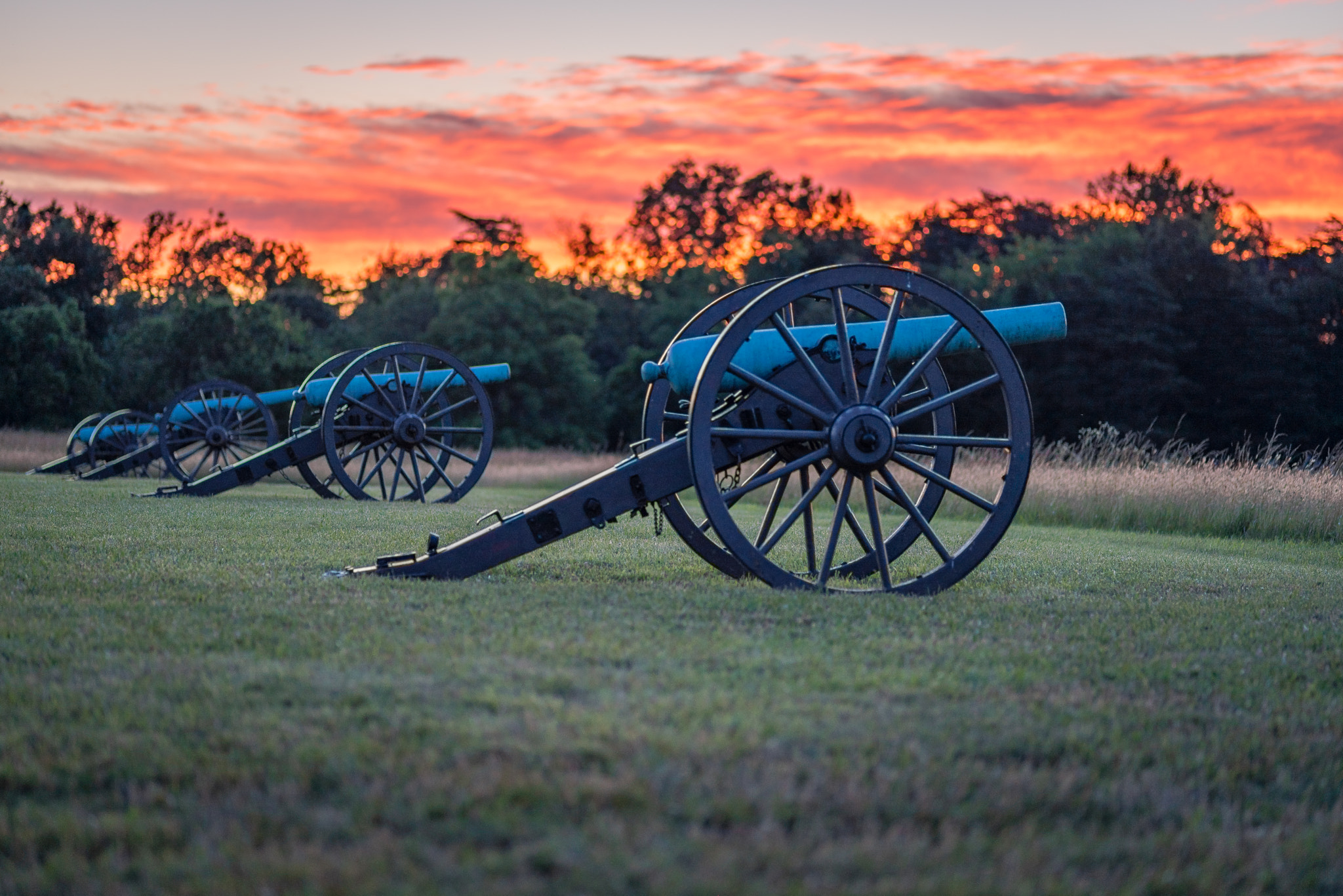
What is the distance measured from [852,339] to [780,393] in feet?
2.72

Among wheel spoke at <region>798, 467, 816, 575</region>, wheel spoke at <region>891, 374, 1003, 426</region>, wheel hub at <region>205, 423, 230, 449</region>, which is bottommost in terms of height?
wheel spoke at <region>798, 467, 816, 575</region>

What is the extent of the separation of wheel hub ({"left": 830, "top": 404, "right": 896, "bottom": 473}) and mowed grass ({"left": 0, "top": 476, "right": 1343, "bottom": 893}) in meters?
0.70

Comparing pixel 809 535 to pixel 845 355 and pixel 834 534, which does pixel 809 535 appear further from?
pixel 845 355

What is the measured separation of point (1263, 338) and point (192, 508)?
99.1 ft

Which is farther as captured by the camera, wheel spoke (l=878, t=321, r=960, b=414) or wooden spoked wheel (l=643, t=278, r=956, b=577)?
wooden spoked wheel (l=643, t=278, r=956, b=577)

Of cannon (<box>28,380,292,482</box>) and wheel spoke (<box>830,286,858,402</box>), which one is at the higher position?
wheel spoke (<box>830,286,858,402</box>)

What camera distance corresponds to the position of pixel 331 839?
2.51 meters

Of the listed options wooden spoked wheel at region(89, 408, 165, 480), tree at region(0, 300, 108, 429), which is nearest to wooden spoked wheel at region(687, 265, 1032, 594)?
wooden spoked wheel at region(89, 408, 165, 480)

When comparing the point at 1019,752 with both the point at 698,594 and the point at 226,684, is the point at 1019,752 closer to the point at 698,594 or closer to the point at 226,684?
the point at 226,684

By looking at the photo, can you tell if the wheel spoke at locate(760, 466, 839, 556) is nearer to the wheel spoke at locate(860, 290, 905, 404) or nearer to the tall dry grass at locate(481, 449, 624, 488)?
the wheel spoke at locate(860, 290, 905, 404)

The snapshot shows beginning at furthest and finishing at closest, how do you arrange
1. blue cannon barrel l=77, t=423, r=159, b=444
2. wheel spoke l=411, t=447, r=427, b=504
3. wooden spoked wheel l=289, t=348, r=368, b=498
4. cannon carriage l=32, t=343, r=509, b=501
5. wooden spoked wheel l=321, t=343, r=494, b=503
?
1. blue cannon barrel l=77, t=423, r=159, b=444
2. wooden spoked wheel l=289, t=348, r=368, b=498
3. wheel spoke l=411, t=447, r=427, b=504
4. cannon carriage l=32, t=343, r=509, b=501
5. wooden spoked wheel l=321, t=343, r=494, b=503

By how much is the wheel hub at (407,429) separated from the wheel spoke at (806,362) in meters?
8.94

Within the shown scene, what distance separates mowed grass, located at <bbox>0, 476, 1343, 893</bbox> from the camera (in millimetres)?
2428

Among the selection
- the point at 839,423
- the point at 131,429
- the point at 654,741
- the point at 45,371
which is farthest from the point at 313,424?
the point at 45,371
